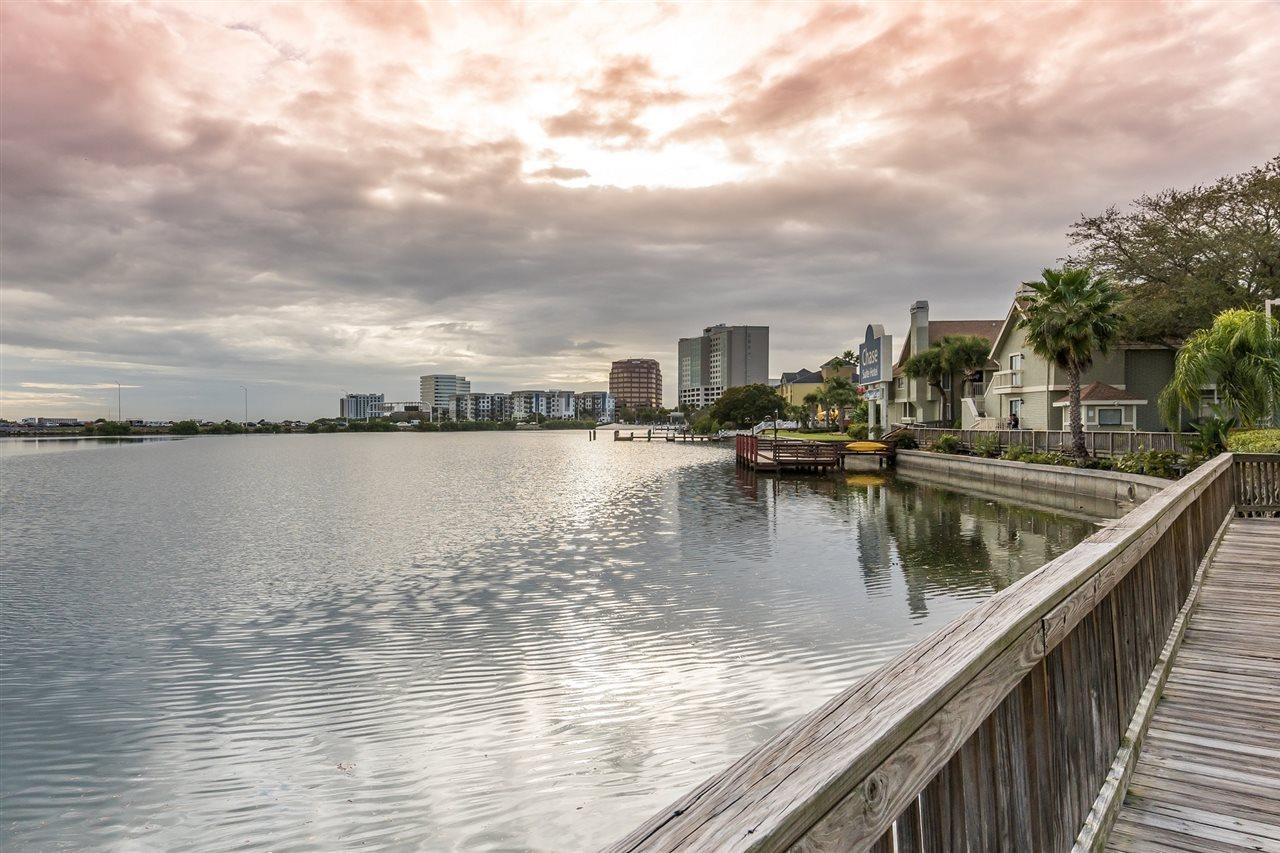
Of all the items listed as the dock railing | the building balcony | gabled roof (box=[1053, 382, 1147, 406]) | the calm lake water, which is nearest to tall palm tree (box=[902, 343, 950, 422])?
the building balcony

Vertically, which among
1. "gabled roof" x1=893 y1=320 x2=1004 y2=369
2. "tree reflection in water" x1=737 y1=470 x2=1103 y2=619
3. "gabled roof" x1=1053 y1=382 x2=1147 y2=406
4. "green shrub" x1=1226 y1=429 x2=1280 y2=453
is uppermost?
"gabled roof" x1=893 y1=320 x2=1004 y2=369

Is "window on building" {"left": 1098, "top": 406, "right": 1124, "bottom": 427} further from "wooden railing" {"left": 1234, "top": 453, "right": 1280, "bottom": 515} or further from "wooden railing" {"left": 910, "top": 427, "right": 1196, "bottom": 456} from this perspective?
"wooden railing" {"left": 1234, "top": 453, "right": 1280, "bottom": 515}

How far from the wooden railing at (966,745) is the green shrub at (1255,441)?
18282mm

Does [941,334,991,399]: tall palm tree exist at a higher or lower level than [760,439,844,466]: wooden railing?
higher

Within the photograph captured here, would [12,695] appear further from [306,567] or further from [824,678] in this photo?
[824,678]

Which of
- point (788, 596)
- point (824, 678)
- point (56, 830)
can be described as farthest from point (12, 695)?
point (788, 596)

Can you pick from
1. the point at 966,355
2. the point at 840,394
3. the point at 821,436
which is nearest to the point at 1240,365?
the point at 966,355

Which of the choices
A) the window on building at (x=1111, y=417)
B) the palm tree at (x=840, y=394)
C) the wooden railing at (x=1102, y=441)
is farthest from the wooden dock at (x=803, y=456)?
the palm tree at (x=840, y=394)

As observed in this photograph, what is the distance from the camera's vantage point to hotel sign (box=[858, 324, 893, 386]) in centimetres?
6494

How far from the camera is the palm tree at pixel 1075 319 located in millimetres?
33031

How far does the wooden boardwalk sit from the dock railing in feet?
74.6

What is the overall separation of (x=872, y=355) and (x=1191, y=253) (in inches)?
1179

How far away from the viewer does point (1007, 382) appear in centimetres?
4691

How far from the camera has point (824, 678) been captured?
9281 millimetres
